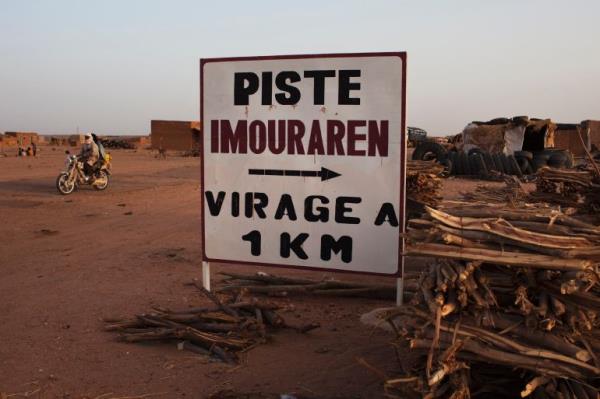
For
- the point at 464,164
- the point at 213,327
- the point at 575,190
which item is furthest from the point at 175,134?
the point at 575,190

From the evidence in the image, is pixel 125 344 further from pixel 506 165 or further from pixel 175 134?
pixel 175 134

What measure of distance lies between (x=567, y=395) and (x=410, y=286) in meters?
3.26

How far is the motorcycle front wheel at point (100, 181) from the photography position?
58.2 feet

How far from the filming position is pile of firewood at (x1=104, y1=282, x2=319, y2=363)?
460 centimetres

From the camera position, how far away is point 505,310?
2965 millimetres

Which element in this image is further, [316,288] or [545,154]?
[545,154]

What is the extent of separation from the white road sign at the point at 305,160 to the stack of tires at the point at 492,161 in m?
16.9

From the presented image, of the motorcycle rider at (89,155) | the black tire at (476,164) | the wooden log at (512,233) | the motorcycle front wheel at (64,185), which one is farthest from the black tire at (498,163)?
the wooden log at (512,233)

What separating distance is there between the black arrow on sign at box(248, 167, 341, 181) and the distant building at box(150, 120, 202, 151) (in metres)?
40.8

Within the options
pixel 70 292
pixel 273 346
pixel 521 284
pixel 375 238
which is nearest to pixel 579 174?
pixel 375 238

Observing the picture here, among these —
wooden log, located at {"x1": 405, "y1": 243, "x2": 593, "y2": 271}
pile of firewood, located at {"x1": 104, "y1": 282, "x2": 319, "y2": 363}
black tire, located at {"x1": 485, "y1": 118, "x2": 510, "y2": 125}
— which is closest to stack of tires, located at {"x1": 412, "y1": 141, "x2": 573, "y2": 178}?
black tire, located at {"x1": 485, "y1": 118, "x2": 510, "y2": 125}

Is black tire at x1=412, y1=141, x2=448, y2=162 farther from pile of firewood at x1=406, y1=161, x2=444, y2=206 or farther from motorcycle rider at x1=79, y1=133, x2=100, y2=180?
pile of firewood at x1=406, y1=161, x2=444, y2=206

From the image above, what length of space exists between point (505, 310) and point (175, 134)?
43.9m

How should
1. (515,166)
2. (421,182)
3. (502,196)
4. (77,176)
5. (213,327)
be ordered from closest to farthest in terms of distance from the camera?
(213,327) → (502,196) → (421,182) → (77,176) → (515,166)
